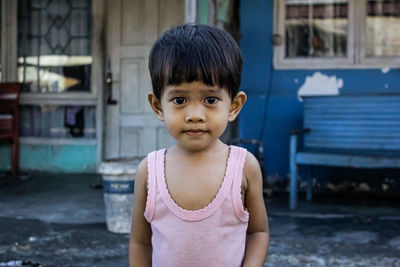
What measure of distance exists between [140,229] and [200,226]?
23 centimetres

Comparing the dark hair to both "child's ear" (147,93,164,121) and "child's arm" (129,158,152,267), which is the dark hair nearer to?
"child's ear" (147,93,164,121)

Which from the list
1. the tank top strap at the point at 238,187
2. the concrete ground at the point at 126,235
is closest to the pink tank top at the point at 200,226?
the tank top strap at the point at 238,187

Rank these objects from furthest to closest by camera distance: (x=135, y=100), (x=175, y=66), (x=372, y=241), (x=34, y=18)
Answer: (x=34, y=18), (x=135, y=100), (x=372, y=241), (x=175, y=66)

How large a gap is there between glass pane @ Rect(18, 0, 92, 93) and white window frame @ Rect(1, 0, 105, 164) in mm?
89

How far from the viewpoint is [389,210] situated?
15.1 feet

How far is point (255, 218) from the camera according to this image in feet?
4.84

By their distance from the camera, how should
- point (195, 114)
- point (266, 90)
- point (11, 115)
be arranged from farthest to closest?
point (11, 115)
point (266, 90)
point (195, 114)

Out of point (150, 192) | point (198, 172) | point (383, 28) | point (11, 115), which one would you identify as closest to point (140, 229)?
point (150, 192)

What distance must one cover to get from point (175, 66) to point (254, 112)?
4351 mm

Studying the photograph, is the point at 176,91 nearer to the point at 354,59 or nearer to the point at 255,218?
the point at 255,218

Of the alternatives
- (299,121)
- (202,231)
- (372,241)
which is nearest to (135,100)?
(299,121)

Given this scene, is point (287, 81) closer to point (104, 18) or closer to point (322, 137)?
point (322, 137)

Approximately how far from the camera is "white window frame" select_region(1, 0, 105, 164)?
6410 millimetres

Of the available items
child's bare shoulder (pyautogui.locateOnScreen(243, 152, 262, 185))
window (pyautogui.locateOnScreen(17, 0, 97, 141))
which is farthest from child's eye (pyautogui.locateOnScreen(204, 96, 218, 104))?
window (pyautogui.locateOnScreen(17, 0, 97, 141))
